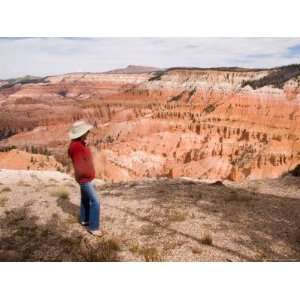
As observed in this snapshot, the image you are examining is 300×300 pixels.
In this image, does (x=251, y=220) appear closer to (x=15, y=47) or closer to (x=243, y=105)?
(x=15, y=47)

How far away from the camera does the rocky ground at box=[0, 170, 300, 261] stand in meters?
6.24

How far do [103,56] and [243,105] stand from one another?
61.4 ft

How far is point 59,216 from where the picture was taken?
291 inches

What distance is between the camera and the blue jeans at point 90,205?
6.37m

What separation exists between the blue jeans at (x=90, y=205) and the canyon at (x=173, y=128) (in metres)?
13.8

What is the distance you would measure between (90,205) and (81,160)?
2.21 ft

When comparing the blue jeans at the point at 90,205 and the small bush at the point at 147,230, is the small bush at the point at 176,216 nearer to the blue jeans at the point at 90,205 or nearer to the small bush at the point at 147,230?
the small bush at the point at 147,230

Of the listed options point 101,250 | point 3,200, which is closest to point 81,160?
point 101,250

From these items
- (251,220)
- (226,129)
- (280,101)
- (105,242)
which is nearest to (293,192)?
(251,220)

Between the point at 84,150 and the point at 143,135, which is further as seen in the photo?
the point at 143,135

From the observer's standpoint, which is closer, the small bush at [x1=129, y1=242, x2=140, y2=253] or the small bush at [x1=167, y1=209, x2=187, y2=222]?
the small bush at [x1=129, y1=242, x2=140, y2=253]

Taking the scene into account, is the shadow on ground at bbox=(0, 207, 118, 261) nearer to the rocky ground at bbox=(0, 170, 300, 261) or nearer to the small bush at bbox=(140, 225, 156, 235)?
the rocky ground at bbox=(0, 170, 300, 261)

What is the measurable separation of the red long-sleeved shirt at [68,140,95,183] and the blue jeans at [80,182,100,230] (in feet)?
0.42

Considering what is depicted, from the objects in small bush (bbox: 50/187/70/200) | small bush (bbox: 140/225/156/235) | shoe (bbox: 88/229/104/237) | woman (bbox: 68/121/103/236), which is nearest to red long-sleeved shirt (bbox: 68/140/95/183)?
woman (bbox: 68/121/103/236)
